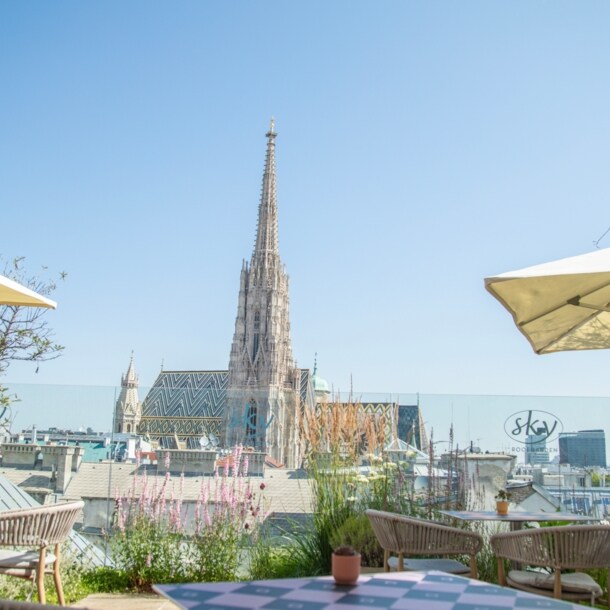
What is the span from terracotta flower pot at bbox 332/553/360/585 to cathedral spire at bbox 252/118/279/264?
56.2 meters

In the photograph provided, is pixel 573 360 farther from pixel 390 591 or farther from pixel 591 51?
pixel 390 591

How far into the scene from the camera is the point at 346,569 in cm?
184

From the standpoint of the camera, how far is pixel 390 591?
5.85 feet

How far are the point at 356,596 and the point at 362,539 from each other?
2985 millimetres

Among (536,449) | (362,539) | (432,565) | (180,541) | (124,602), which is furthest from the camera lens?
(536,449)

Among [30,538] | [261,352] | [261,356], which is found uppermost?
[261,352]

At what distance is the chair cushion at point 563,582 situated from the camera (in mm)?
2979

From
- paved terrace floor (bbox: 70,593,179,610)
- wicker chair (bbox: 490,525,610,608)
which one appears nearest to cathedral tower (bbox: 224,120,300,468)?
paved terrace floor (bbox: 70,593,179,610)

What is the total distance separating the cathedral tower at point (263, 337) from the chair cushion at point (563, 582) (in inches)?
1955

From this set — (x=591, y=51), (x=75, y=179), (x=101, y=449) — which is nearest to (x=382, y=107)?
(x=591, y=51)

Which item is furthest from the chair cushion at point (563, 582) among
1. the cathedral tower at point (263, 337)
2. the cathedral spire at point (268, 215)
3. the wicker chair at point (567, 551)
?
the cathedral spire at point (268, 215)

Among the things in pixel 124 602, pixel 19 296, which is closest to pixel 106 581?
pixel 124 602

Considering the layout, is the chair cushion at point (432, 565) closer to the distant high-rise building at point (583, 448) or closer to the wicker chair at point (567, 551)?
the wicker chair at point (567, 551)

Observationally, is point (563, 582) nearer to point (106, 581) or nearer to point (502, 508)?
point (502, 508)
